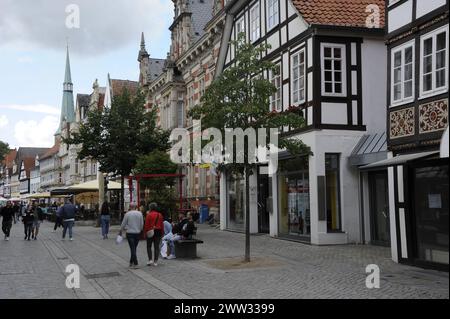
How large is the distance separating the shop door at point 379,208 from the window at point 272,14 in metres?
7.33

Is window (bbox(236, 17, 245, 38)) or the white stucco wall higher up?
window (bbox(236, 17, 245, 38))

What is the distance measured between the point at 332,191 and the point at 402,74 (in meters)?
6.09

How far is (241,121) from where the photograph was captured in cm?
1447

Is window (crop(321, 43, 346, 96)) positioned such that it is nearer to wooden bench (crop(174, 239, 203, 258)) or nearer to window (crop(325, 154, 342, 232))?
window (crop(325, 154, 342, 232))

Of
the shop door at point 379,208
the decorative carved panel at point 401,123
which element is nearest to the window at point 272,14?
the shop door at point 379,208

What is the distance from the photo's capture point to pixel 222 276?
12180 mm

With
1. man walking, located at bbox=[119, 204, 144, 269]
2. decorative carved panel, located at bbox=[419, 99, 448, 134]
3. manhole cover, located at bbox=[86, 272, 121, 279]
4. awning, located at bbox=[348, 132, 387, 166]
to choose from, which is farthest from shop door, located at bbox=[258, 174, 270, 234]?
manhole cover, located at bbox=[86, 272, 121, 279]

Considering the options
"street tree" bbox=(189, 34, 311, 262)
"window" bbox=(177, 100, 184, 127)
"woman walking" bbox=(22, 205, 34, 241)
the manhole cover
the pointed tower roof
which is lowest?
the manhole cover

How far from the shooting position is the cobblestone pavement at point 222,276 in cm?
1005

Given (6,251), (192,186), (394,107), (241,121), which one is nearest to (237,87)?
(241,121)

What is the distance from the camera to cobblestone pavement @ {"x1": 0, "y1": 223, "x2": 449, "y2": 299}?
10047 millimetres

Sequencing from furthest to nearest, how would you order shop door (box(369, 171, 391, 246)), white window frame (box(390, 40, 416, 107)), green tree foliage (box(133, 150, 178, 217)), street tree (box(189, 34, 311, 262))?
green tree foliage (box(133, 150, 178, 217)) < shop door (box(369, 171, 391, 246)) < street tree (box(189, 34, 311, 262)) < white window frame (box(390, 40, 416, 107))

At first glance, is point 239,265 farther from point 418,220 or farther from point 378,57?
point 378,57

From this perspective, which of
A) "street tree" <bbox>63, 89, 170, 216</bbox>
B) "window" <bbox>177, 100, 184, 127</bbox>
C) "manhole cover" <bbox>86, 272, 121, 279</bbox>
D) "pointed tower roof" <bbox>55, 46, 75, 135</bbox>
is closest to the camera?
"manhole cover" <bbox>86, 272, 121, 279</bbox>
